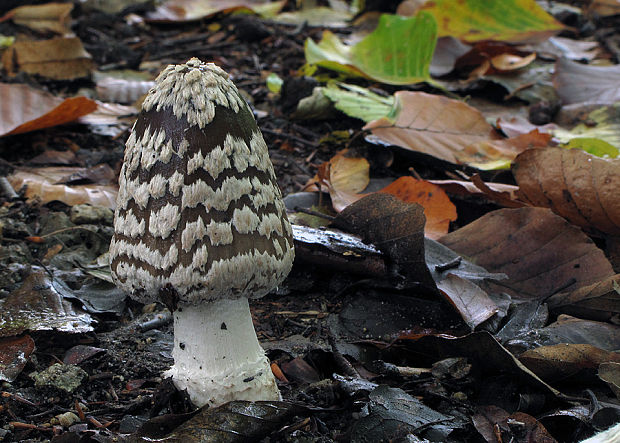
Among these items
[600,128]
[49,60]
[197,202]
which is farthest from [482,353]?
[49,60]

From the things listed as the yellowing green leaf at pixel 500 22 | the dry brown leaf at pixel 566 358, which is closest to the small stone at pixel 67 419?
the dry brown leaf at pixel 566 358

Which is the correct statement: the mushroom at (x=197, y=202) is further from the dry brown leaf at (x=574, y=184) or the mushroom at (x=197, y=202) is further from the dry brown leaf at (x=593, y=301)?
the dry brown leaf at (x=574, y=184)

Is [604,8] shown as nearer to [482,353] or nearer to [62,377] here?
[482,353]

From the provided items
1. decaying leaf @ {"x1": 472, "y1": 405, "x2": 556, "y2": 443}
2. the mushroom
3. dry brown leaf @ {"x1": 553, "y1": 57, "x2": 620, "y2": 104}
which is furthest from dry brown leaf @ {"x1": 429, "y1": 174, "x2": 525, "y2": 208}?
dry brown leaf @ {"x1": 553, "y1": 57, "x2": 620, "y2": 104}

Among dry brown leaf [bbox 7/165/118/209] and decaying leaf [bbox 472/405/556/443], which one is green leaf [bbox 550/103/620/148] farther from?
dry brown leaf [bbox 7/165/118/209]

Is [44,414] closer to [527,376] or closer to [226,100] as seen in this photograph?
[226,100]

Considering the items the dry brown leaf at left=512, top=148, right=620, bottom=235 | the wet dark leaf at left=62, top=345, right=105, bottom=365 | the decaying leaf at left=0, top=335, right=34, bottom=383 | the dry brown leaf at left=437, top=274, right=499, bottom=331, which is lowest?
the wet dark leaf at left=62, top=345, right=105, bottom=365
